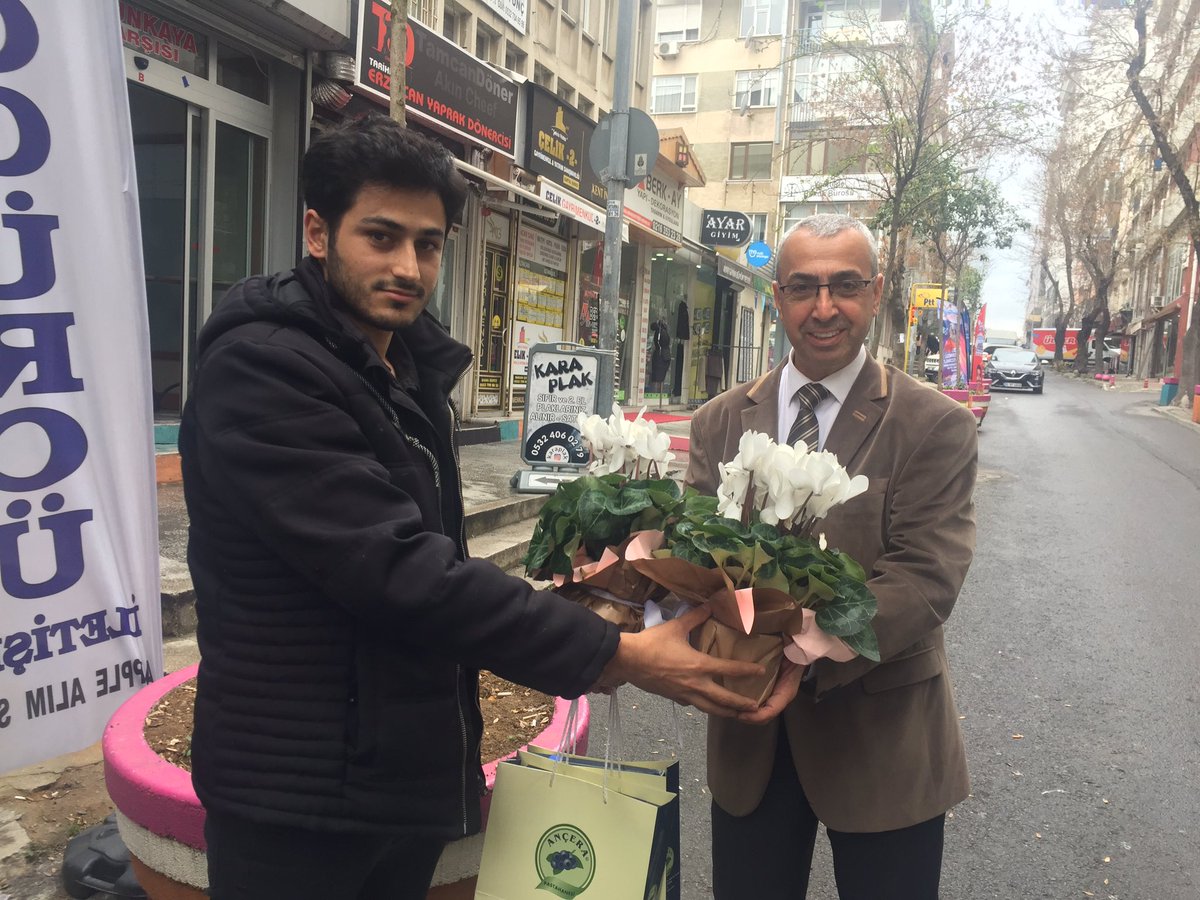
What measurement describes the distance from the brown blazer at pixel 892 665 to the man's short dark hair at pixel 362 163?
3.37 ft

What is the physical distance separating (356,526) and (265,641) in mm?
257

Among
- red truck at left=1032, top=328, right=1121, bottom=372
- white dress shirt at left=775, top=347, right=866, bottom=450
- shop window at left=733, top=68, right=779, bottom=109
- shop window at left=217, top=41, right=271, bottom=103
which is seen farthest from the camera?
red truck at left=1032, top=328, right=1121, bottom=372

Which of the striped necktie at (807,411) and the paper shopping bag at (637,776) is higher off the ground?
the striped necktie at (807,411)

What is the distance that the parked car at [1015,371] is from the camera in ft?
112

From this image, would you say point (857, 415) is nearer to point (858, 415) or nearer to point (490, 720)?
point (858, 415)

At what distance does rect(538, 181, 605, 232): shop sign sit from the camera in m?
12.5

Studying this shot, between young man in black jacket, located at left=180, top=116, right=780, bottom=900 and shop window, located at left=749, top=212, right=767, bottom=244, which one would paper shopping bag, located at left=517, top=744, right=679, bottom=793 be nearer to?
young man in black jacket, located at left=180, top=116, right=780, bottom=900

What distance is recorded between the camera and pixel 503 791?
165 cm

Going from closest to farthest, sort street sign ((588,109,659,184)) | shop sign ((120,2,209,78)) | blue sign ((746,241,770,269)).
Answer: shop sign ((120,2,209,78)) < street sign ((588,109,659,184)) < blue sign ((746,241,770,269))

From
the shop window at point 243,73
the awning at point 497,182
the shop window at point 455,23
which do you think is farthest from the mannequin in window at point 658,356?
the shop window at point 243,73

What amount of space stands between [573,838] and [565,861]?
0.14 feet

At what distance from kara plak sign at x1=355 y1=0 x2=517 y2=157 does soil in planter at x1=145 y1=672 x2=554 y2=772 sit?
21.9 ft

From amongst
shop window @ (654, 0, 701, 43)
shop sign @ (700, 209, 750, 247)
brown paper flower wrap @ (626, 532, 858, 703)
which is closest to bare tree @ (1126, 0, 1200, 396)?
shop sign @ (700, 209, 750, 247)

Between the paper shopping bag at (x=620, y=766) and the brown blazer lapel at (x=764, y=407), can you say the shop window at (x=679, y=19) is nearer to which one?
the brown blazer lapel at (x=764, y=407)
